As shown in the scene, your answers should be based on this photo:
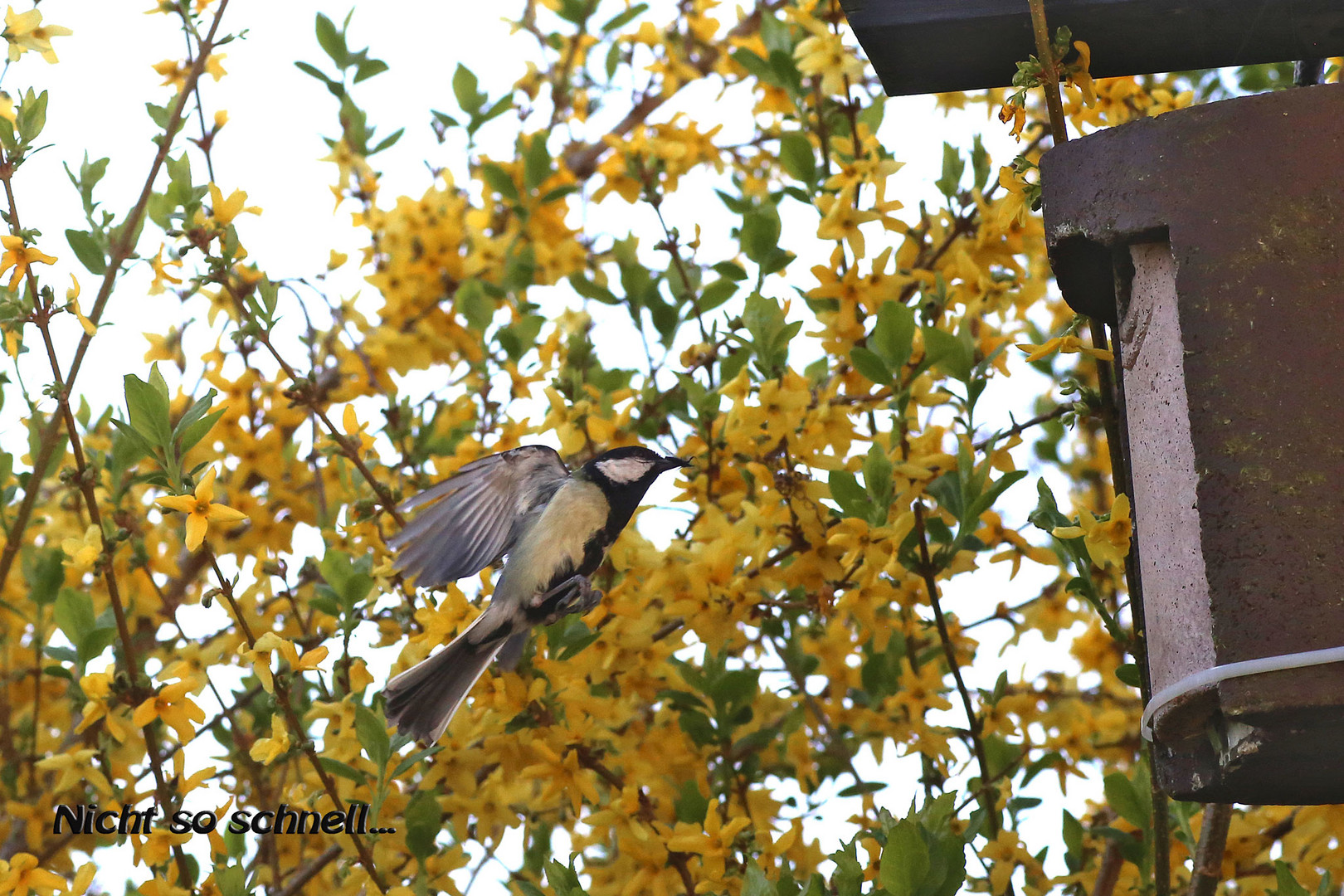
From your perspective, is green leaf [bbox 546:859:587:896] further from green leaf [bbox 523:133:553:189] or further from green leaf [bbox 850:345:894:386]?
green leaf [bbox 523:133:553:189]

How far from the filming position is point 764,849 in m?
2.12

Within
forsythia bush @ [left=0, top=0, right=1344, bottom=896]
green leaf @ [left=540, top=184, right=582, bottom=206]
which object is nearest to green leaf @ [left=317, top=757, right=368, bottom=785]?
forsythia bush @ [left=0, top=0, right=1344, bottom=896]

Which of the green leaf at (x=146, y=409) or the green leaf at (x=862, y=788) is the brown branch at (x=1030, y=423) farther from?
the green leaf at (x=146, y=409)

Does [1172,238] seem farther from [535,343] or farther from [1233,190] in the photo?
[535,343]

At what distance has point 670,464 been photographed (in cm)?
240

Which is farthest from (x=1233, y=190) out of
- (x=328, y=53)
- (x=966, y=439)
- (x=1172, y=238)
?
(x=328, y=53)

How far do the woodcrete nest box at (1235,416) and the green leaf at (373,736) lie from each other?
3.72 feet

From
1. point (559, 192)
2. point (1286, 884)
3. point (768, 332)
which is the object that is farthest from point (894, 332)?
point (559, 192)

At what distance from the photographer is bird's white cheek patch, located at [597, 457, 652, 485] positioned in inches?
92.7

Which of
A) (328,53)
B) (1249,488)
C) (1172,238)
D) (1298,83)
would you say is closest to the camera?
(1249,488)

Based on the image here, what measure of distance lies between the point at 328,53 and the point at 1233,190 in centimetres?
232

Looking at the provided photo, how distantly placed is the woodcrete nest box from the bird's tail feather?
112 centimetres

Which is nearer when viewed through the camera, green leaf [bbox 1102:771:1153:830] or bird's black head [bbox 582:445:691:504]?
green leaf [bbox 1102:771:1153:830]

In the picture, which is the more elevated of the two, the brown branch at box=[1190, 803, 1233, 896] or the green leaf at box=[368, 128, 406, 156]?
the green leaf at box=[368, 128, 406, 156]
